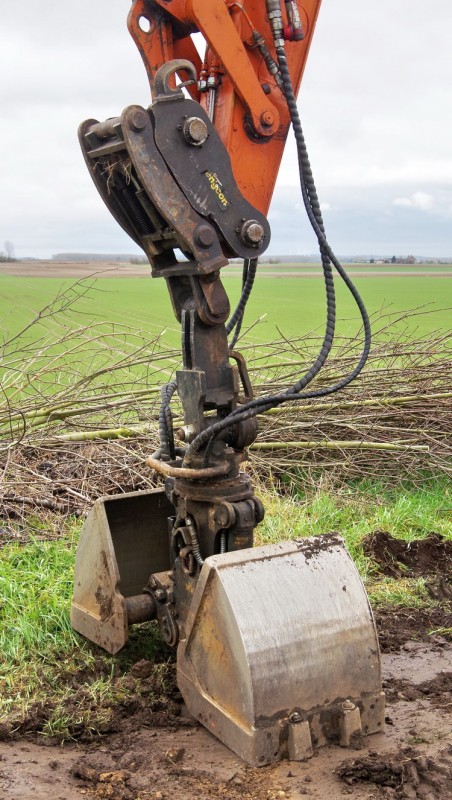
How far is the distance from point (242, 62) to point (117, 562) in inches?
90.0

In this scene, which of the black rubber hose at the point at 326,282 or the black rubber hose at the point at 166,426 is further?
the black rubber hose at the point at 166,426

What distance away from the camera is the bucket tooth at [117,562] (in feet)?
12.0

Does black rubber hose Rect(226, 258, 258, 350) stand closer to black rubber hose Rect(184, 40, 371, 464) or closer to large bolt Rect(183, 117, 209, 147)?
black rubber hose Rect(184, 40, 371, 464)

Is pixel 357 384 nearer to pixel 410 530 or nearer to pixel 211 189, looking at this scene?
pixel 410 530

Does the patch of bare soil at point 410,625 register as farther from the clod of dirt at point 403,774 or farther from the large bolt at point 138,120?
the large bolt at point 138,120

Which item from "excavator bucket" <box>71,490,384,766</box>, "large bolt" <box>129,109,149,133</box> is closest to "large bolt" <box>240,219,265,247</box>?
"large bolt" <box>129,109,149,133</box>

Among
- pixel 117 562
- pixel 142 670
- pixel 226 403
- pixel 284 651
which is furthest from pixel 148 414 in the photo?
pixel 284 651

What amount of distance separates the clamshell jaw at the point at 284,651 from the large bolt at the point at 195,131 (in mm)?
1504

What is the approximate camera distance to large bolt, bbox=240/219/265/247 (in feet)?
10.8

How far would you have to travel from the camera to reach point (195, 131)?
3.13 metres

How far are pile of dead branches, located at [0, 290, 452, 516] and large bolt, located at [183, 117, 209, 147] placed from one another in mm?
2954

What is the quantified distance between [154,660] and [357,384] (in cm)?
368

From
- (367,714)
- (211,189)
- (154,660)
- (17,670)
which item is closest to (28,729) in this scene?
(17,670)

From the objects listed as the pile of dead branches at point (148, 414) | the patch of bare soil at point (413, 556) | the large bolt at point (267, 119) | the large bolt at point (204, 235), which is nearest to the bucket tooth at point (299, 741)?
the large bolt at point (204, 235)
